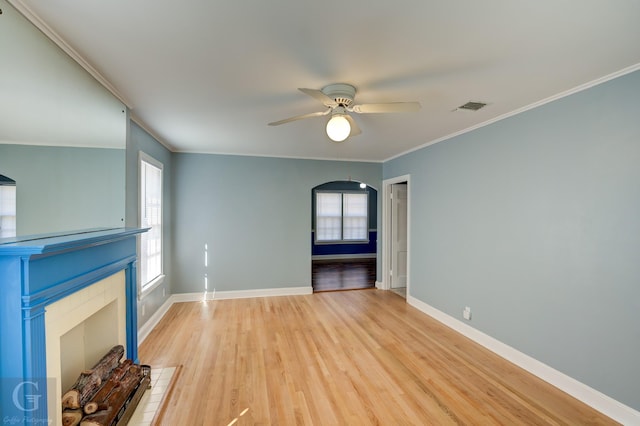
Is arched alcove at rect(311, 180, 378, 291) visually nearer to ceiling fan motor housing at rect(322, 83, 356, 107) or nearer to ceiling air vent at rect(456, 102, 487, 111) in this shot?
ceiling air vent at rect(456, 102, 487, 111)

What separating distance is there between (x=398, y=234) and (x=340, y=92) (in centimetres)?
400

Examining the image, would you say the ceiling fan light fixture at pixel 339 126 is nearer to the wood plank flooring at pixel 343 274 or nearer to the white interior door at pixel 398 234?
the white interior door at pixel 398 234

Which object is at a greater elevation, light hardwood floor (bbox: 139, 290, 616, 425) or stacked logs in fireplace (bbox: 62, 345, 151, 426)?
stacked logs in fireplace (bbox: 62, 345, 151, 426)

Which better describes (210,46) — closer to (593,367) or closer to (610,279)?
(610,279)

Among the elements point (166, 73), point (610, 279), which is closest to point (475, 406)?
point (610, 279)

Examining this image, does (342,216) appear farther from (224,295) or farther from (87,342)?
(87,342)

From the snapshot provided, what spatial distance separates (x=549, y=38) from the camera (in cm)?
169

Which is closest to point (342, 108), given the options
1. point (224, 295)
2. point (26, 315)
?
point (26, 315)

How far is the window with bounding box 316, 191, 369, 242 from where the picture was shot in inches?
355

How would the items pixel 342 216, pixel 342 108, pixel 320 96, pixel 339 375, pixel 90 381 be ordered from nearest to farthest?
1. pixel 90 381
2. pixel 320 96
3. pixel 342 108
4. pixel 339 375
5. pixel 342 216

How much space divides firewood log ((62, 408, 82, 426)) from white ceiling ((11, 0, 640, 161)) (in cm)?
230

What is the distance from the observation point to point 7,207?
4.53 ft

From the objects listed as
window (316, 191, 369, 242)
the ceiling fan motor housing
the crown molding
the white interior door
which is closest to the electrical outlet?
the white interior door

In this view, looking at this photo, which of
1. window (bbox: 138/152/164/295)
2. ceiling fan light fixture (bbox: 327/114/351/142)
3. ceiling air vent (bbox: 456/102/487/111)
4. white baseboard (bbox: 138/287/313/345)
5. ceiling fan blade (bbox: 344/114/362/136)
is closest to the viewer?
ceiling fan light fixture (bbox: 327/114/351/142)
